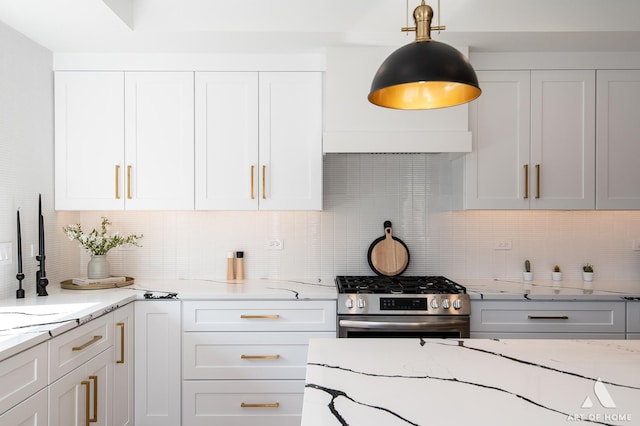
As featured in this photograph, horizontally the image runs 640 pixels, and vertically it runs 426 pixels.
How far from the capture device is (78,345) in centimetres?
197

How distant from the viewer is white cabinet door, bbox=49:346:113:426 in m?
Answer: 1.80

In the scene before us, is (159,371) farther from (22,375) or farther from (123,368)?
(22,375)

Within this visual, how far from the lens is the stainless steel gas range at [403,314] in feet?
8.18

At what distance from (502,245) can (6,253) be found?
3.09 metres

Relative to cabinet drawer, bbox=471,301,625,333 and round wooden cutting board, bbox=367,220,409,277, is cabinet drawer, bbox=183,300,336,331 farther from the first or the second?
cabinet drawer, bbox=471,301,625,333

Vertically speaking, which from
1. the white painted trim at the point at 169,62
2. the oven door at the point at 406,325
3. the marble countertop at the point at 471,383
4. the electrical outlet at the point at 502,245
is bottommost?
the oven door at the point at 406,325

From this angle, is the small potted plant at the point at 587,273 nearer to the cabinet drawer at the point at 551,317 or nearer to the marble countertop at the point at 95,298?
the cabinet drawer at the point at 551,317

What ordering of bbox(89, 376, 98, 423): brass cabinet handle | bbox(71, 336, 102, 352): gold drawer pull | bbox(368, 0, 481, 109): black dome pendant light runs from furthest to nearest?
bbox(89, 376, 98, 423): brass cabinet handle, bbox(71, 336, 102, 352): gold drawer pull, bbox(368, 0, 481, 109): black dome pendant light

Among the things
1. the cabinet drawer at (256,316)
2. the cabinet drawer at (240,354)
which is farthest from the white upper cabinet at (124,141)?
the cabinet drawer at (240,354)

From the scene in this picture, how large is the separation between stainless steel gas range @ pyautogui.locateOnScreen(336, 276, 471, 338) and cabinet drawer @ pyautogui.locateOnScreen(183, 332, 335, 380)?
10.0 inches

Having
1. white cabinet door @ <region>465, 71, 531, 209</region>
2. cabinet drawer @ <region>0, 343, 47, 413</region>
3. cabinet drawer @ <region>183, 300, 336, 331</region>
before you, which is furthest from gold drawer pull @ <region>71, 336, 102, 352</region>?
white cabinet door @ <region>465, 71, 531, 209</region>

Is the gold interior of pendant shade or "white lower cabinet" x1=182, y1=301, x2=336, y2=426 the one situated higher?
the gold interior of pendant shade

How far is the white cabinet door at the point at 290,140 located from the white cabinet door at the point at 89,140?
92 centimetres

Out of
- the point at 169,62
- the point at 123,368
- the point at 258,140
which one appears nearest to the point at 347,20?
the point at 258,140
